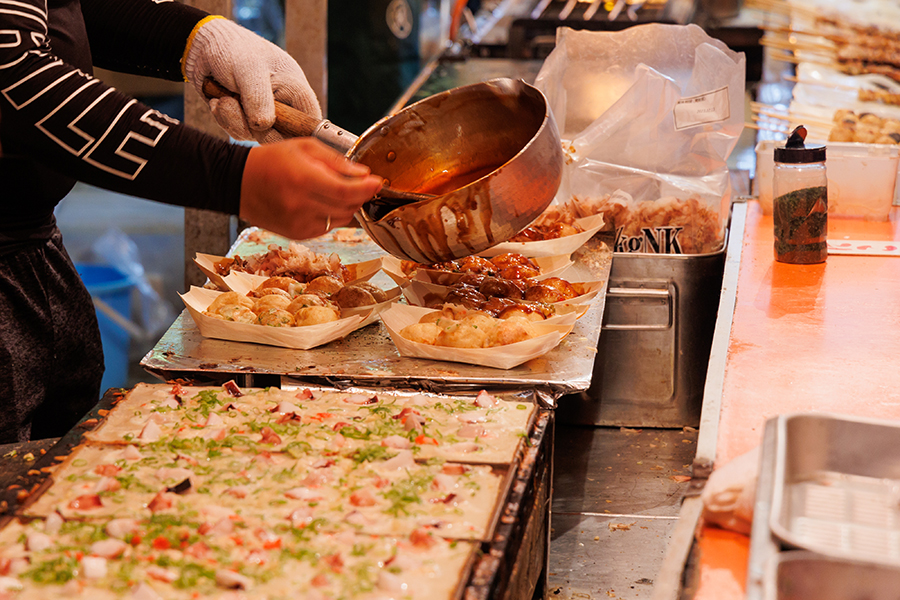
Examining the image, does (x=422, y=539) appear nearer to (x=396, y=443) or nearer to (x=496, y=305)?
(x=396, y=443)

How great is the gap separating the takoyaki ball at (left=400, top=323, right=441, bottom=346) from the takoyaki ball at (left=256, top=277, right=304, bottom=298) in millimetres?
433

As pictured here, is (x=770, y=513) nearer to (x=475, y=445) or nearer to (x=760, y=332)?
(x=475, y=445)

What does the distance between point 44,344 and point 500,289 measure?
1219 mm

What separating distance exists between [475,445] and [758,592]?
0.78 metres

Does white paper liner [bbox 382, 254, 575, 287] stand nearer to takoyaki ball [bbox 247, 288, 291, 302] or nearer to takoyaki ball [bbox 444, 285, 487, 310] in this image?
takoyaki ball [bbox 444, 285, 487, 310]

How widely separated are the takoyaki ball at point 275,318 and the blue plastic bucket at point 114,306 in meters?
3.19

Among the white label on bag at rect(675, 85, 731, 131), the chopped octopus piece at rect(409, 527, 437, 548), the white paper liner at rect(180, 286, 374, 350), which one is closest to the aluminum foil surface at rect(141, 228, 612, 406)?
the white paper liner at rect(180, 286, 374, 350)

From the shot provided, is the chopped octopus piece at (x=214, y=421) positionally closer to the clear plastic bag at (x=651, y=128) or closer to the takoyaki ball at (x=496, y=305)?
the takoyaki ball at (x=496, y=305)

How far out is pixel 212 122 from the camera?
11.9ft

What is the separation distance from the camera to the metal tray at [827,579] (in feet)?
3.09

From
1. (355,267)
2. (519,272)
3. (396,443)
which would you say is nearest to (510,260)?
(519,272)

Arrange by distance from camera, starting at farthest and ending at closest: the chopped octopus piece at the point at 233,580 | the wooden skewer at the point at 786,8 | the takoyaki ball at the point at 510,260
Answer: the wooden skewer at the point at 786,8 → the takoyaki ball at the point at 510,260 → the chopped octopus piece at the point at 233,580

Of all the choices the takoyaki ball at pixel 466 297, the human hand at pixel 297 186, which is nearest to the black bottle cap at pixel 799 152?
the takoyaki ball at pixel 466 297

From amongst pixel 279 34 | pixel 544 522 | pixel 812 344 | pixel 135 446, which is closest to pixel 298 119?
pixel 135 446
